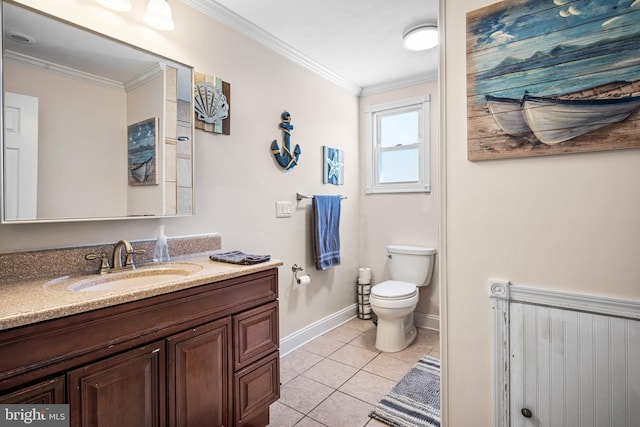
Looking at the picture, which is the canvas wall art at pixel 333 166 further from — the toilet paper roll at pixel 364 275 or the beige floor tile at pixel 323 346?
the beige floor tile at pixel 323 346

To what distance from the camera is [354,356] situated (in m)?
2.44

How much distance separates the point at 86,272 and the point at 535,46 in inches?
81.1

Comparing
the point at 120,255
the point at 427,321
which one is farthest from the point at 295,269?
the point at 427,321

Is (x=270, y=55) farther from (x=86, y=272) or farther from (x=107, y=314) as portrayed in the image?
(x=107, y=314)

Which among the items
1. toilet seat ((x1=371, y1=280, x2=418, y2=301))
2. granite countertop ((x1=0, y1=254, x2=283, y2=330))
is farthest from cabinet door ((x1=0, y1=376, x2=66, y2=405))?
toilet seat ((x1=371, y1=280, x2=418, y2=301))

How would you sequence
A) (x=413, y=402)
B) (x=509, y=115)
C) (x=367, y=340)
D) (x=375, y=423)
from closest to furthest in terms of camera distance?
(x=509, y=115) → (x=375, y=423) → (x=413, y=402) → (x=367, y=340)

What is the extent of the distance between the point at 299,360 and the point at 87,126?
1998 mm

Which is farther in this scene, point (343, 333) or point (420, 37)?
point (343, 333)

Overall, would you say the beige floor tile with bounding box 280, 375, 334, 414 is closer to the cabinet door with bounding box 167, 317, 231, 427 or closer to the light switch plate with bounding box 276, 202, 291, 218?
the cabinet door with bounding box 167, 317, 231, 427

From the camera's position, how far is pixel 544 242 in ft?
3.86

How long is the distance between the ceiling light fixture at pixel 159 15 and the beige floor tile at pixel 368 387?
7.60ft

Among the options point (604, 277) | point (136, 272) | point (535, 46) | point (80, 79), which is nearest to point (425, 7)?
point (535, 46)

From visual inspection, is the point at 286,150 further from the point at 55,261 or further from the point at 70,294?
the point at 70,294

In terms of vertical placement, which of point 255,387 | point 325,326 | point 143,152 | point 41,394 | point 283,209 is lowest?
point 325,326
